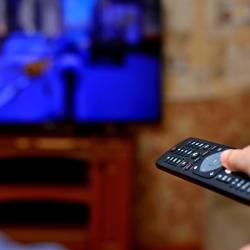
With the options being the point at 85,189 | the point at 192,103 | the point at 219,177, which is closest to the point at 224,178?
the point at 219,177

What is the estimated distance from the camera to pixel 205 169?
0.82 meters

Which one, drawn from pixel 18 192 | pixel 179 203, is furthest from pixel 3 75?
pixel 179 203

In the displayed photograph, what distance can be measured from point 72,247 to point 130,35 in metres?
0.87

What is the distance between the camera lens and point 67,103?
8.28 feet

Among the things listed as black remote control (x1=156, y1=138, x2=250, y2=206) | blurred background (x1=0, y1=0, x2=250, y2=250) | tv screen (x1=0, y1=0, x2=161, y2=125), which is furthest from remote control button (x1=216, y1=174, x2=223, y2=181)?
tv screen (x1=0, y1=0, x2=161, y2=125)

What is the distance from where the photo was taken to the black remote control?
0.75 m

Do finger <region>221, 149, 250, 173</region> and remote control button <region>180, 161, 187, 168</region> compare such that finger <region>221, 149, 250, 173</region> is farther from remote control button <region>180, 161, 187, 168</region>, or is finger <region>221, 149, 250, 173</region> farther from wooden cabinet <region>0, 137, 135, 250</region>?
wooden cabinet <region>0, 137, 135, 250</region>

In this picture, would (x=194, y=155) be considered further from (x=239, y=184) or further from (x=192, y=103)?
(x=192, y=103)

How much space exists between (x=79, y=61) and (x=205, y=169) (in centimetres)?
173

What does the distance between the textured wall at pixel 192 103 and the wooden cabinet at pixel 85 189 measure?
23 cm

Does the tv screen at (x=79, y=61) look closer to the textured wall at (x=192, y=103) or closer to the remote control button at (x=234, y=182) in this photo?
the textured wall at (x=192, y=103)

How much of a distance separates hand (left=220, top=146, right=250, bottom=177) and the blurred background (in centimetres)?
161

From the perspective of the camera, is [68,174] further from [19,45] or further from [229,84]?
[229,84]

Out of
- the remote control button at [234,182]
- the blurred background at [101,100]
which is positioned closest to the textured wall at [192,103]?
the blurred background at [101,100]
